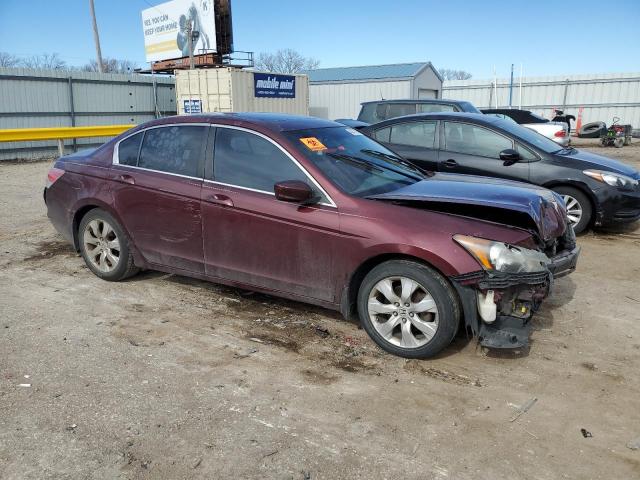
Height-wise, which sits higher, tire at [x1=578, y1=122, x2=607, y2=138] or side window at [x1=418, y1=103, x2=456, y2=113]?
side window at [x1=418, y1=103, x2=456, y2=113]

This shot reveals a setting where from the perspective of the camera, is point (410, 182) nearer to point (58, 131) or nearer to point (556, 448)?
point (556, 448)

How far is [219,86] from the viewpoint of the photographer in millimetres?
19094

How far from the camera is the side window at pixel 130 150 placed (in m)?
5.00

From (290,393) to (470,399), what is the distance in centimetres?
108

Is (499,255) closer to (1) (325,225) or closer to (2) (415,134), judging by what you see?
(1) (325,225)

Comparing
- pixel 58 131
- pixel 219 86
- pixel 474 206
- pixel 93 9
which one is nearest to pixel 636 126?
pixel 219 86

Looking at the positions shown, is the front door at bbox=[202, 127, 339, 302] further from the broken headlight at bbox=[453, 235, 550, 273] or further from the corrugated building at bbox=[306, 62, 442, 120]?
the corrugated building at bbox=[306, 62, 442, 120]

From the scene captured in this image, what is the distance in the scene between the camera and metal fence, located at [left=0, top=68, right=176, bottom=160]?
54.4ft

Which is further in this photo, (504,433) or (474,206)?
(474,206)

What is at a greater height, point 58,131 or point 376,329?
point 58,131

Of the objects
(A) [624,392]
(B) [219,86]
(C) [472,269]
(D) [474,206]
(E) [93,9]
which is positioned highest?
(E) [93,9]

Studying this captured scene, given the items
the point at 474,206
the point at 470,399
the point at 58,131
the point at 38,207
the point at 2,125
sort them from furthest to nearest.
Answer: the point at 2,125 < the point at 58,131 < the point at 38,207 < the point at 474,206 < the point at 470,399

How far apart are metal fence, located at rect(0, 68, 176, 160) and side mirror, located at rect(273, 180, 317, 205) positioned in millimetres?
15290

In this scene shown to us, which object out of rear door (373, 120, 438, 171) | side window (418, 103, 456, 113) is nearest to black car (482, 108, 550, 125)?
side window (418, 103, 456, 113)
